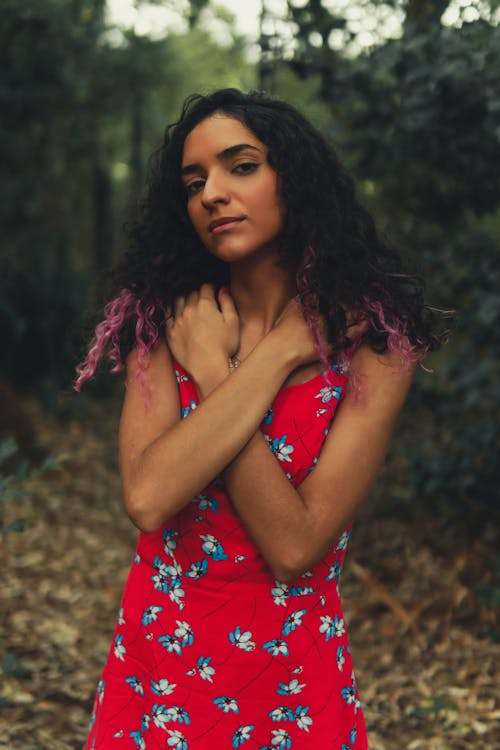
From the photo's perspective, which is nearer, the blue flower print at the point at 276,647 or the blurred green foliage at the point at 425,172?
the blue flower print at the point at 276,647

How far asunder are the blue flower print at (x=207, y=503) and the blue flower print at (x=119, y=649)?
1.15 ft

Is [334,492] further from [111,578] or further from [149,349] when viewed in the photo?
[111,578]

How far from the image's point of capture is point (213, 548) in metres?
1.59

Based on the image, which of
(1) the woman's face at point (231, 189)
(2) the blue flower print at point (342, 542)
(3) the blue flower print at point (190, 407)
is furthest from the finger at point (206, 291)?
(2) the blue flower print at point (342, 542)

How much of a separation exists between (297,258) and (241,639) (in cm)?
80

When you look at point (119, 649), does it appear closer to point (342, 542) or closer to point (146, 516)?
point (146, 516)

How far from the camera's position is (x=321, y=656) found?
5.33 ft

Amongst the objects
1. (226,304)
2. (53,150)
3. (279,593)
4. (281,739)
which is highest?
(53,150)

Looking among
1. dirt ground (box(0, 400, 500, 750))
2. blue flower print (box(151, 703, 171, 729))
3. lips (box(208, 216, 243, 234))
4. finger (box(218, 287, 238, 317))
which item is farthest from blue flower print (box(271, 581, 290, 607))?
dirt ground (box(0, 400, 500, 750))

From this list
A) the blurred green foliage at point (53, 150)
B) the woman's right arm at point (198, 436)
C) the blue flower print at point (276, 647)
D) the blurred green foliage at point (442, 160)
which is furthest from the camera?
the blurred green foliage at point (53, 150)

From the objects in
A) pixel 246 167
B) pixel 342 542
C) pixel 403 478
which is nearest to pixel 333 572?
pixel 342 542

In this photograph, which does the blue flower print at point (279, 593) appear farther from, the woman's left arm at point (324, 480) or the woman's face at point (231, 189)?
the woman's face at point (231, 189)

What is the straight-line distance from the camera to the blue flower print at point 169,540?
163 centimetres

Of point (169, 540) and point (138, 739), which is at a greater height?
point (169, 540)
